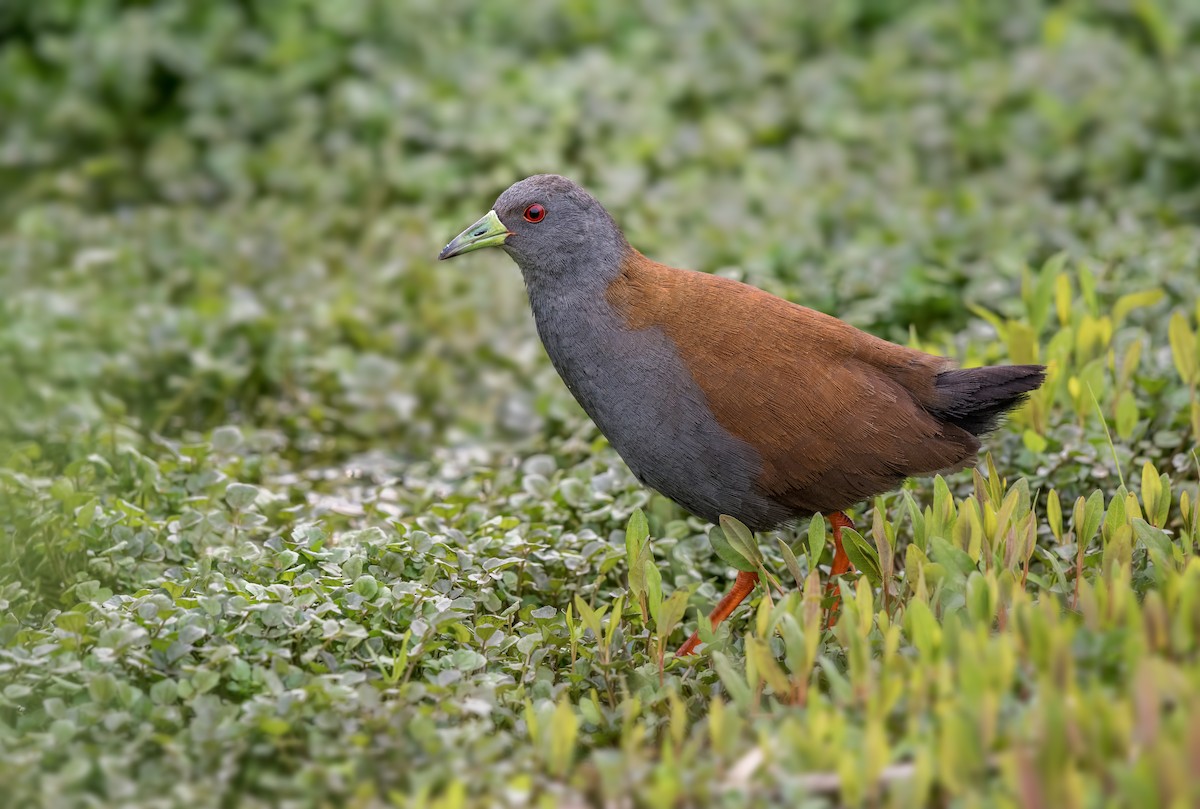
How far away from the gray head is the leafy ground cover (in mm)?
834

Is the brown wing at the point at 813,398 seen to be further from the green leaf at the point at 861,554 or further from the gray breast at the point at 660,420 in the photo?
the green leaf at the point at 861,554

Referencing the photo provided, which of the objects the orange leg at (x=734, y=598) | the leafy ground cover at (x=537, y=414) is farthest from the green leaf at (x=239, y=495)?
the orange leg at (x=734, y=598)

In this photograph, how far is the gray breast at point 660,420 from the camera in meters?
4.21

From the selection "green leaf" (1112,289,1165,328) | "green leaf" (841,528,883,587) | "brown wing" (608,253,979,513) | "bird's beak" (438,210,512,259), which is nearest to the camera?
"green leaf" (841,528,883,587)

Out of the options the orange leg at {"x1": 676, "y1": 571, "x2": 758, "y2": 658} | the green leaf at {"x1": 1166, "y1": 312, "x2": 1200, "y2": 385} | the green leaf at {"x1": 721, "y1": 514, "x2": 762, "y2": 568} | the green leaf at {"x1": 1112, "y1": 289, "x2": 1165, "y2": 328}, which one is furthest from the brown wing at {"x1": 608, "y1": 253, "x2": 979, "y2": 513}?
the green leaf at {"x1": 1112, "y1": 289, "x2": 1165, "y2": 328}

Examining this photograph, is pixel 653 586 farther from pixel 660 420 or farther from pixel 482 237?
pixel 482 237

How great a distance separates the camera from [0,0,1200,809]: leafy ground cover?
10.7ft

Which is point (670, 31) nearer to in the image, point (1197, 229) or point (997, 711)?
point (1197, 229)

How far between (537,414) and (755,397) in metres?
1.95

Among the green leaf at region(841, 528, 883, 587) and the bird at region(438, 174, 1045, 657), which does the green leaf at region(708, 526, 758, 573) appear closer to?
the bird at region(438, 174, 1045, 657)

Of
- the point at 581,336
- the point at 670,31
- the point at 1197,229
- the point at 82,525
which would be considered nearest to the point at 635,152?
the point at 670,31

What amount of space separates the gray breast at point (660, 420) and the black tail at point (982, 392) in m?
0.59

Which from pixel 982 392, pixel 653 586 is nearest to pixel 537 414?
pixel 653 586

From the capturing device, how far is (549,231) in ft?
15.1
